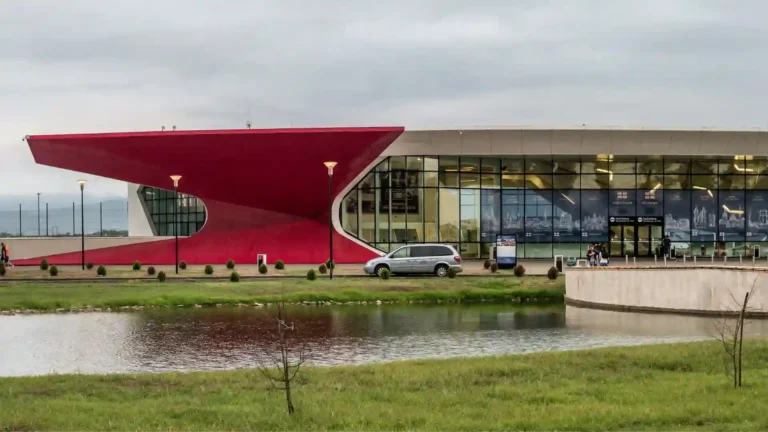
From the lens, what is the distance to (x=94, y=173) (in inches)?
1971

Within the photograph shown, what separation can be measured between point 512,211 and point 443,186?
4558mm

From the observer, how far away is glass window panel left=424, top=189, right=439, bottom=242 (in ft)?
172

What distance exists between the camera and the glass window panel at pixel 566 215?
54.4 metres

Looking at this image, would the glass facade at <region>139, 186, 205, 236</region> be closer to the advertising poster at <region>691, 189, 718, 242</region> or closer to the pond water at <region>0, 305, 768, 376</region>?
the advertising poster at <region>691, 189, 718, 242</region>

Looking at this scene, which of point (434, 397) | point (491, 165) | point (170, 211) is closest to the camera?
point (434, 397)

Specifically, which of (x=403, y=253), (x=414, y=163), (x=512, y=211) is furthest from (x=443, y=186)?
(x=403, y=253)

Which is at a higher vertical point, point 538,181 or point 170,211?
point 538,181

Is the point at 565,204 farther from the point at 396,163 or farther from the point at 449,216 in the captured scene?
the point at 396,163

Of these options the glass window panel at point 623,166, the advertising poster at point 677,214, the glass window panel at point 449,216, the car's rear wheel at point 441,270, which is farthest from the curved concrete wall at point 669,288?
the advertising poster at point 677,214

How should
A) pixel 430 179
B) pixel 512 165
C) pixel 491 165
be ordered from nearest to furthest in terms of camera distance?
pixel 430 179
pixel 491 165
pixel 512 165

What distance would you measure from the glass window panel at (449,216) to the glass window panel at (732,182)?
52.5ft

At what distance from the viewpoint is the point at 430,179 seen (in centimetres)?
5219

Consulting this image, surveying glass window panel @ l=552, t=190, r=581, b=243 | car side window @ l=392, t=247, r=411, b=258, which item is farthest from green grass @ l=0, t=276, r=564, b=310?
glass window panel @ l=552, t=190, r=581, b=243

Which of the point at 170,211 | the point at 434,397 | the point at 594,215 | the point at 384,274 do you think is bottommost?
the point at 434,397
